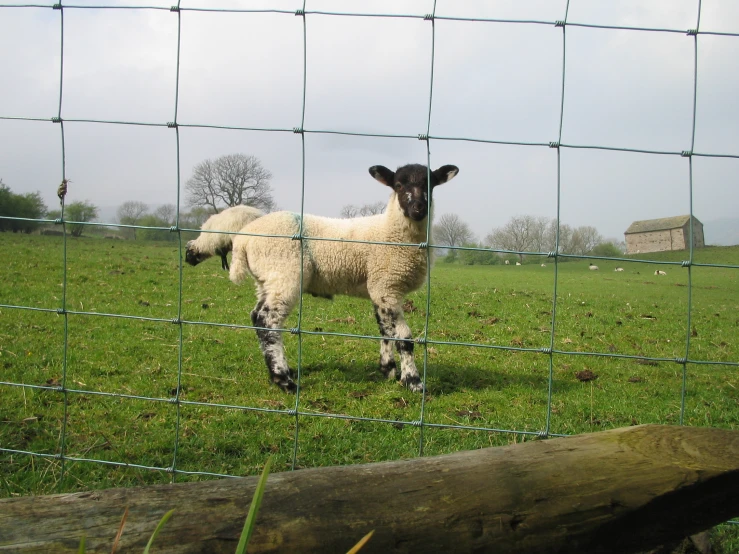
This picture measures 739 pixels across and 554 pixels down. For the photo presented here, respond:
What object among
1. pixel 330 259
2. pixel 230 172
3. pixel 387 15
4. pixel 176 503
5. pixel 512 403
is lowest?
pixel 512 403

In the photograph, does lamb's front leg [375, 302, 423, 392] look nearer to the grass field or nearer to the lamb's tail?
the grass field

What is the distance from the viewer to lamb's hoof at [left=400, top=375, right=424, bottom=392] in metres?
5.87

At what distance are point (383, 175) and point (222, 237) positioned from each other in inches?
69.8

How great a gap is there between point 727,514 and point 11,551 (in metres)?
2.18

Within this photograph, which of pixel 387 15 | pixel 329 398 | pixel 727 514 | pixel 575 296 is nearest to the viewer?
pixel 727 514

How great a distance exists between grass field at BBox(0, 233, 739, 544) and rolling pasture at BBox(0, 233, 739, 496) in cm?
2

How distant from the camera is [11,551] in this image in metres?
1.72

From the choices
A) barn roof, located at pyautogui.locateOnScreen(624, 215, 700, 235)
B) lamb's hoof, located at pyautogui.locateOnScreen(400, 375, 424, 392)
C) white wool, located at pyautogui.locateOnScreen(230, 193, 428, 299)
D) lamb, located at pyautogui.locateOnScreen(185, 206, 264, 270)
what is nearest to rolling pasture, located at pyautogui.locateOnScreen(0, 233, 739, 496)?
lamb's hoof, located at pyautogui.locateOnScreen(400, 375, 424, 392)

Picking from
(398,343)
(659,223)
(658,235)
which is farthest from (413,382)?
(658,235)

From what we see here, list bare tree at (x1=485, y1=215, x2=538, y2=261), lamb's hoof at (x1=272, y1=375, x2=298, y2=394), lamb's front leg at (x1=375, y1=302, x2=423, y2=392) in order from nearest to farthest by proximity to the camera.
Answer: bare tree at (x1=485, y1=215, x2=538, y2=261) → lamb's hoof at (x1=272, y1=375, x2=298, y2=394) → lamb's front leg at (x1=375, y1=302, x2=423, y2=392)

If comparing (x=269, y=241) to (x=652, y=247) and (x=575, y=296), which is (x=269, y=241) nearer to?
(x=652, y=247)

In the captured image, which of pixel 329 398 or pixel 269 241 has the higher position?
pixel 269 241

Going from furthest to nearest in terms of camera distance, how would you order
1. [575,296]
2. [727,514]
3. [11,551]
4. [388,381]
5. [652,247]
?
[575,296] < [652,247] < [388,381] < [727,514] < [11,551]

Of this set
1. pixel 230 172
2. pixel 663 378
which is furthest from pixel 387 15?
pixel 663 378
